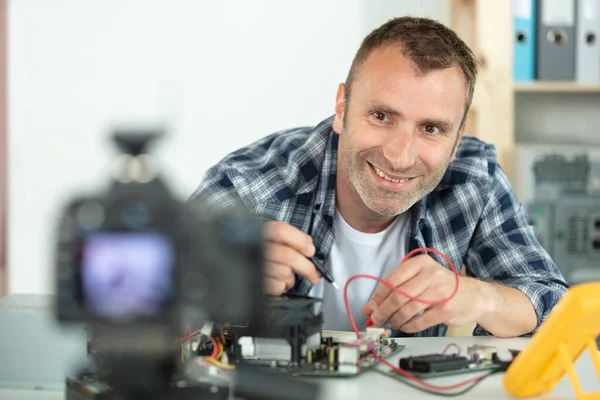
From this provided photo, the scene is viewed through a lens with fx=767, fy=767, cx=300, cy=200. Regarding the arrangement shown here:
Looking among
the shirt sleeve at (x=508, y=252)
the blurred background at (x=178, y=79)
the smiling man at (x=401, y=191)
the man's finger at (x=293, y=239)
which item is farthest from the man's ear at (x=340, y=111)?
the blurred background at (x=178, y=79)

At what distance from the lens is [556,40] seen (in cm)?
240

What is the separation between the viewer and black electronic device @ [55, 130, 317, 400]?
2.26 feet

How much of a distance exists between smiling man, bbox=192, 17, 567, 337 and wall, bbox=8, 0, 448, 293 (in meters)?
1.10

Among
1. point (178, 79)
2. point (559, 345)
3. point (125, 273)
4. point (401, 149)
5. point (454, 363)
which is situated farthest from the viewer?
point (178, 79)

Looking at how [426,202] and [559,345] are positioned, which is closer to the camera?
[559,345]

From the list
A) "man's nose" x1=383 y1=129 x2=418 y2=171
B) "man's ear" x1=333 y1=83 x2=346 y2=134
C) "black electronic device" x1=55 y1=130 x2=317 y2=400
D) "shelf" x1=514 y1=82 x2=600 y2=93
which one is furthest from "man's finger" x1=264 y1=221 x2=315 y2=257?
"shelf" x1=514 y1=82 x2=600 y2=93

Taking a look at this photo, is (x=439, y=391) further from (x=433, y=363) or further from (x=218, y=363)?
(x=218, y=363)

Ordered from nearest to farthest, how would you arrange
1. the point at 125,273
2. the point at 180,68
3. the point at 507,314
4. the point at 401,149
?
the point at 125,273 < the point at 507,314 < the point at 401,149 < the point at 180,68

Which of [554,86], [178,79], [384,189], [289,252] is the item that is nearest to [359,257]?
[384,189]

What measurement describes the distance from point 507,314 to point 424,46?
0.54 meters

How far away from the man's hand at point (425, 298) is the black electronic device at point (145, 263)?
1.72 ft

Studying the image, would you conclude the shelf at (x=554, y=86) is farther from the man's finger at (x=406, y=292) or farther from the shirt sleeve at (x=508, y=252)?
the man's finger at (x=406, y=292)

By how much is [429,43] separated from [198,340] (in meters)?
0.77

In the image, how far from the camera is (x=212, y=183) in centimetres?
163
